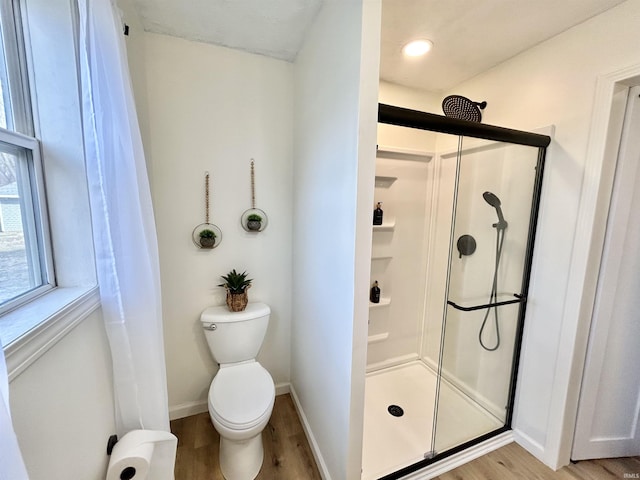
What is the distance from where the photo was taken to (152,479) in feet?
3.17

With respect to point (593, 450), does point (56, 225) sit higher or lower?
higher

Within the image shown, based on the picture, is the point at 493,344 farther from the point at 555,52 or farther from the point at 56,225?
the point at 56,225

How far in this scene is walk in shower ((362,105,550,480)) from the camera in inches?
58.6

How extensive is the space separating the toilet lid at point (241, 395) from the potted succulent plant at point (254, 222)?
0.91 meters

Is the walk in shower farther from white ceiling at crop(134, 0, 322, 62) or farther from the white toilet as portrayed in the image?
white ceiling at crop(134, 0, 322, 62)

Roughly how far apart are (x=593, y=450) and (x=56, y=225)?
2.79 metres

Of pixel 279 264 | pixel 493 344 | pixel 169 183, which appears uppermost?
pixel 169 183

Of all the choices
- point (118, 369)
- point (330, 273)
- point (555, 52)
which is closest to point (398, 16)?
point (555, 52)

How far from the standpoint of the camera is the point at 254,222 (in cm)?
174

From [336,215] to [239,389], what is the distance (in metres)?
1.15

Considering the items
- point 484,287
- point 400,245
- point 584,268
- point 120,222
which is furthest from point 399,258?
point 120,222

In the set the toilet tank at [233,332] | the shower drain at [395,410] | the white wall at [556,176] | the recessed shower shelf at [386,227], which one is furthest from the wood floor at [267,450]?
the recessed shower shelf at [386,227]

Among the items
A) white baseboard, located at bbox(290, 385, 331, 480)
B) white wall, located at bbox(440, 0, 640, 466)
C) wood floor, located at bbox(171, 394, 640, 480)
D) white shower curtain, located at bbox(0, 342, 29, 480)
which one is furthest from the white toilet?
white wall, located at bbox(440, 0, 640, 466)

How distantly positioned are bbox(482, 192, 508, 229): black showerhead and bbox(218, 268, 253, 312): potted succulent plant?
166 cm
